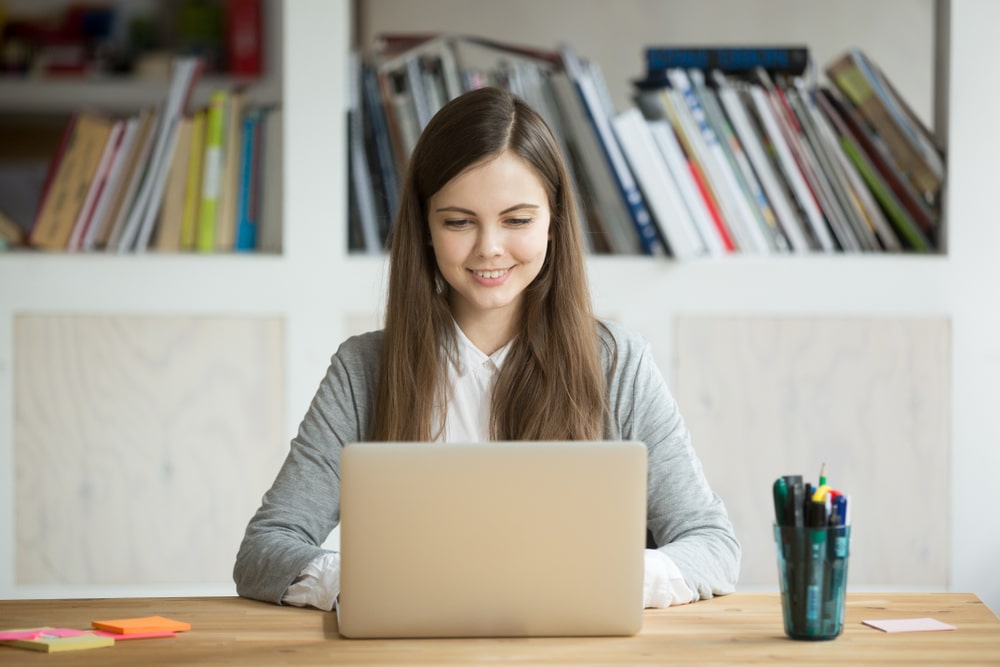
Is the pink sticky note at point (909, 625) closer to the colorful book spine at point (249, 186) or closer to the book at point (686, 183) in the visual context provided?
the book at point (686, 183)

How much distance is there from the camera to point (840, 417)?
101 inches

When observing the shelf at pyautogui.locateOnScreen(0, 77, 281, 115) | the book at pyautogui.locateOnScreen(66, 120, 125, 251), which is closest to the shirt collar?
the book at pyautogui.locateOnScreen(66, 120, 125, 251)

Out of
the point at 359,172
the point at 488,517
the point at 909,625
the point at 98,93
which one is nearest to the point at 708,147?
the point at 359,172

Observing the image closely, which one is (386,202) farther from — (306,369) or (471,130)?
(471,130)

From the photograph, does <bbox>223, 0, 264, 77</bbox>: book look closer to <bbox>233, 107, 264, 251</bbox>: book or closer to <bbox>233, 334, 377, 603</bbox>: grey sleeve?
<bbox>233, 107, 264, 251</bbox>: book

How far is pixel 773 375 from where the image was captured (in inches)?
101

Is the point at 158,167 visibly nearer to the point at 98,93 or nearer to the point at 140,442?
the point at 140,442

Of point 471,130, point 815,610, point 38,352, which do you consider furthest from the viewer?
point 38,352

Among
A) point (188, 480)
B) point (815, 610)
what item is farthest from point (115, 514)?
point (815, 610)

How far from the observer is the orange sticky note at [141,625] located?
1.28 metres

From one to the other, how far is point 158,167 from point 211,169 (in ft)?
0.36

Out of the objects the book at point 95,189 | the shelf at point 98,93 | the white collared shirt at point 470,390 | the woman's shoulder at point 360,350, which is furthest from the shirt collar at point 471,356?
the shelf at point 98,93

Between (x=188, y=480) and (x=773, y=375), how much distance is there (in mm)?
1227

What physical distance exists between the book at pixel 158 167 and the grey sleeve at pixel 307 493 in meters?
0.95
